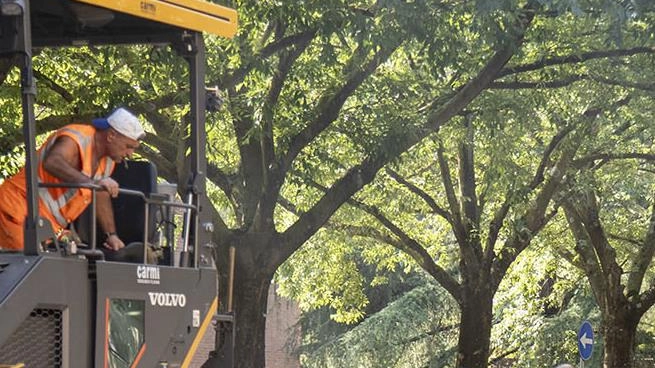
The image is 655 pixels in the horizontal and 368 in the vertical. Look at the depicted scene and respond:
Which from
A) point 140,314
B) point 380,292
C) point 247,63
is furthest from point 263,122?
point 380,292

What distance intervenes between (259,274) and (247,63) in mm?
3248

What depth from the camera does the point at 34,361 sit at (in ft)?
20.4

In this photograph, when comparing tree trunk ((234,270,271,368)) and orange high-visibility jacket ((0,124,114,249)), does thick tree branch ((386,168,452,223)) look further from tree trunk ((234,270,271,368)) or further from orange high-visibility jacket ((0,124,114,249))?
orange high-visibility jacket ((0,124,114,249))

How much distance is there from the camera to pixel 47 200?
6859 millimetres

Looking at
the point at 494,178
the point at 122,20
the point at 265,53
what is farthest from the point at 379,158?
the point at 122,20

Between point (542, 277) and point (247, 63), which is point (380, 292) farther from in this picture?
point (247, 63)

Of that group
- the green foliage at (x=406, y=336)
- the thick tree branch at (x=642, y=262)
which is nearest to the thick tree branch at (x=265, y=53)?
the thick tree branch at (x=642, y=262)

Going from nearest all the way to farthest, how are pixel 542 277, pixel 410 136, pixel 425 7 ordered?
→ 1. pixel 425 7
2. pixel 410 136
3. pixel 542 277

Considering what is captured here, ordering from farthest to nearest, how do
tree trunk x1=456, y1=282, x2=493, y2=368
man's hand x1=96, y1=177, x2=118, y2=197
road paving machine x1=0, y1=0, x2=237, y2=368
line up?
tree trunk x1=456, y1=282, x2=493, y2=368 < man's hand x1=96, y1=177, x2=118, y2=197 < road paving machine x1=0, y1=0, x2=237, y2=368

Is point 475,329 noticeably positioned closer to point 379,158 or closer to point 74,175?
point 379,158

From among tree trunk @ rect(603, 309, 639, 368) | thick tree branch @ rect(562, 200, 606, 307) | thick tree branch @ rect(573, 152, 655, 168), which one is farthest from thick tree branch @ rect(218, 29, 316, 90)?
tree trunk @ rect(603, 309, 639, 368)

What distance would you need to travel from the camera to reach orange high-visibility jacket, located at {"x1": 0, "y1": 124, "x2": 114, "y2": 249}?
687cm

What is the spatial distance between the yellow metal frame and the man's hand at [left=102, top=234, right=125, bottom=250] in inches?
49.2

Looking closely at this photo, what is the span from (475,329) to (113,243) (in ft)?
56.4
